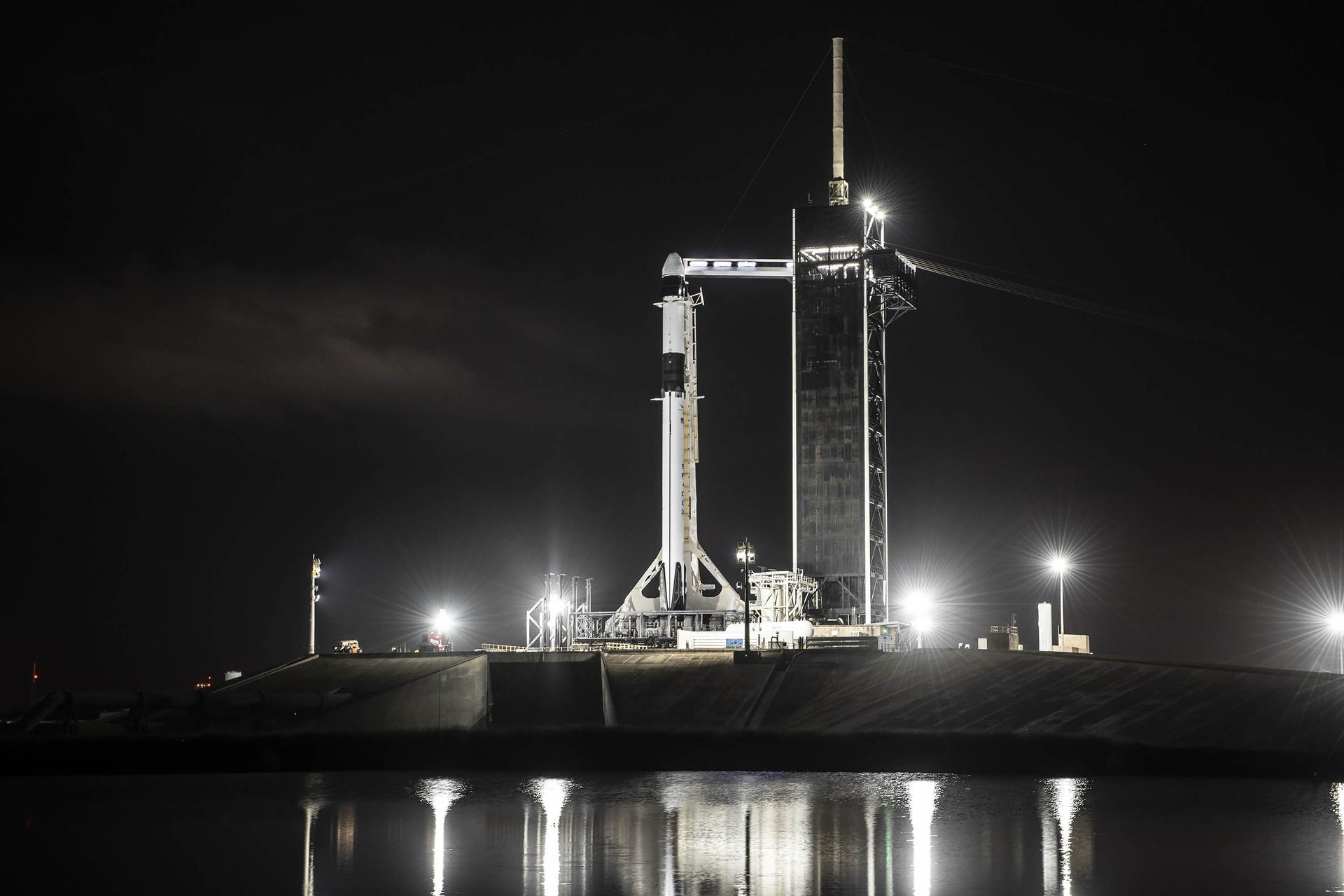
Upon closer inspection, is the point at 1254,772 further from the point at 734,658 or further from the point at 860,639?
the point at 860,639

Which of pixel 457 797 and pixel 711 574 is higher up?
pixel 711 574

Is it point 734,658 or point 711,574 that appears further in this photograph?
point 711,574

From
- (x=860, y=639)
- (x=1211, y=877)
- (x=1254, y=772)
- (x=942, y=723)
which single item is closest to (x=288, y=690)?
(x=942, y=723)

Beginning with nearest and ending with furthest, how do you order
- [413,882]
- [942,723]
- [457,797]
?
[413,882] < [457,797] < [942,723]

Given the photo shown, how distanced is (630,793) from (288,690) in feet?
86.9

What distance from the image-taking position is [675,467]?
257 feet

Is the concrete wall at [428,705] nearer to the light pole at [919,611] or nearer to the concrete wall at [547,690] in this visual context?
the concrete wall at [547,690]

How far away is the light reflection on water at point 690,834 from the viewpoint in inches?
575

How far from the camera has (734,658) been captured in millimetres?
52719

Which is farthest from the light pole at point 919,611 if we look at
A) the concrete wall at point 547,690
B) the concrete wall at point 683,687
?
the concrete wall at point 547,690

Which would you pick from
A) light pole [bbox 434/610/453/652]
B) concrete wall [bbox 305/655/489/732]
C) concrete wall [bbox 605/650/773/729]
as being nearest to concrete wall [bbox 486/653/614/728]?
concrete wall [bbox 305/655/489/732]

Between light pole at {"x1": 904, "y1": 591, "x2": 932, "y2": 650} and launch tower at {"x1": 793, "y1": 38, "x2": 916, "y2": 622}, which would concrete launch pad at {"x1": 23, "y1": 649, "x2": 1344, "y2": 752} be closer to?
launch tower at {"x1": 793, "y1": 38, "x2": 916, "y2": 622}

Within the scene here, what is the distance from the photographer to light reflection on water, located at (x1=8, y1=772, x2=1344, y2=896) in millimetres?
14602

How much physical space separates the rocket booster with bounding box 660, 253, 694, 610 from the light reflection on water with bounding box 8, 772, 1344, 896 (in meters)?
50.6
